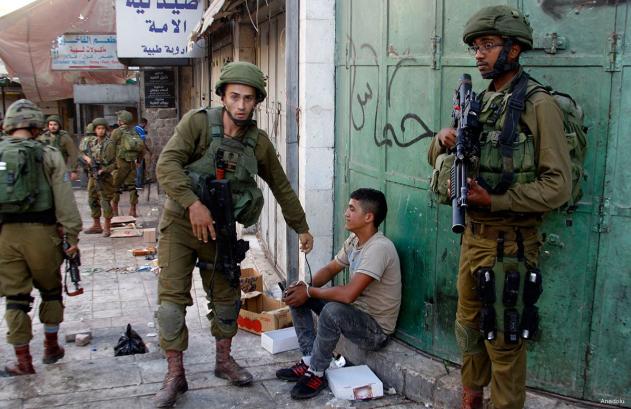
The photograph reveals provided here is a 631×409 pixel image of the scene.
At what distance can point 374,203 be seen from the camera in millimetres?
4387

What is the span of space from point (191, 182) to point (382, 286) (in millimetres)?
1435

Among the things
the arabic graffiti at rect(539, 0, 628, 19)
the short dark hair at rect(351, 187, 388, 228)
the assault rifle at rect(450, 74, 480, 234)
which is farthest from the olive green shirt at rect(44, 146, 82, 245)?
the arabic graffiti at rect(539, 0, 628, 19)

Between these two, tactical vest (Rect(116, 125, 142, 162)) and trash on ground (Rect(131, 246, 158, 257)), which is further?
tactical vest (Rect(116, 125, 142, 162))

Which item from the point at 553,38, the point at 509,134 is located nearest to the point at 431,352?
the point at 509,134

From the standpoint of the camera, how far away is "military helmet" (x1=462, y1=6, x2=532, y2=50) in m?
3.02

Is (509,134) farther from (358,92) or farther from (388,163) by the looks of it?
(358,92)

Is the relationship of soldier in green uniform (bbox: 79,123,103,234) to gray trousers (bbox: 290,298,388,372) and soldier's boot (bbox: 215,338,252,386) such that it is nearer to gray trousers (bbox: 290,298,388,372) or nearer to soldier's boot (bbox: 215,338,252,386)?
soldier's boot (bbox: 215,338,252,386)

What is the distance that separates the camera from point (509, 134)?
3023 mm

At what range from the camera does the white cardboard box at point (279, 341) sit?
194 inches

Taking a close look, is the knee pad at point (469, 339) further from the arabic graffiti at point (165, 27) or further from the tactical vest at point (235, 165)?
the arabic graffiti at point (165, 27)

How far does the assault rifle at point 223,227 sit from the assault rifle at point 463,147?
1.47m

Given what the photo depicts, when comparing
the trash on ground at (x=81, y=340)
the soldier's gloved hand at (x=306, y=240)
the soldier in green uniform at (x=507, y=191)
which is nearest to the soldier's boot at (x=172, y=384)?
the soldier's gloved hand at (x=306, y=240)

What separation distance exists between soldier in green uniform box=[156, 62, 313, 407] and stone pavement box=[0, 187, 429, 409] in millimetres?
197

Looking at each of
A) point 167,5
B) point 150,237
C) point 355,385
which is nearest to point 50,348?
→ point 355,385
